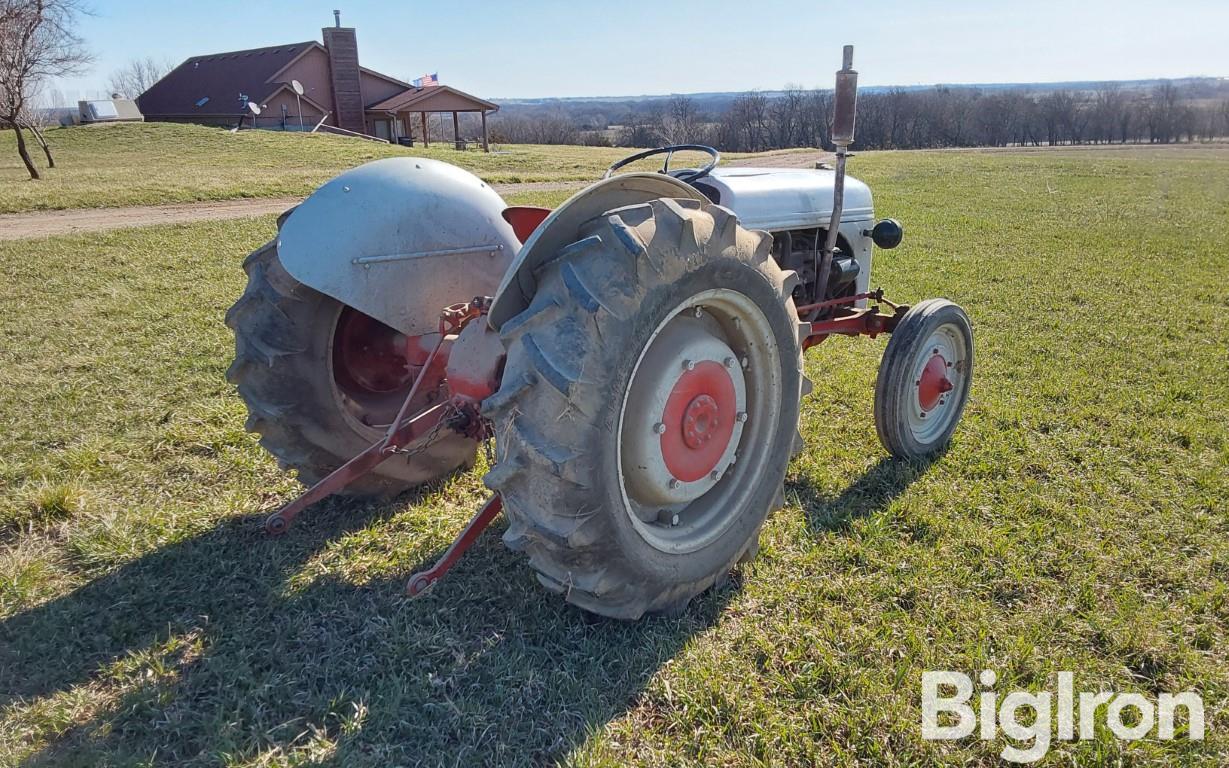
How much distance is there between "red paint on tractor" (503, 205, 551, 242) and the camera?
3.35 meters

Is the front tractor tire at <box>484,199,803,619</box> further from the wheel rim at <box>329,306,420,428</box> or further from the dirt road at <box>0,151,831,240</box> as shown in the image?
the dirt road at <box>0,151,831,240</box>

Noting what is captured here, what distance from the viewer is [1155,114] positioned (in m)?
66.6

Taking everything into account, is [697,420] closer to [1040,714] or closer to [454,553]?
[454,553]

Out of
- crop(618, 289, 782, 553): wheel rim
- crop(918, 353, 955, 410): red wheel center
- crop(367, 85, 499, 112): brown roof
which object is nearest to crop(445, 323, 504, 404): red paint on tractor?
crop(618, 289, 782, 553): wheel rim

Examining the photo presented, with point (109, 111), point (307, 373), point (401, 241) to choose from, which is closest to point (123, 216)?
point (307, 373)

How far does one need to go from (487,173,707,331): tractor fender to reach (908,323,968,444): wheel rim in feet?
6.62

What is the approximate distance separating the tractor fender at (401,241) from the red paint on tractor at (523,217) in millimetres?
108

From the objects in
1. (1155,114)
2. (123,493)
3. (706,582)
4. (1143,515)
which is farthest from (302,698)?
(1155,114)

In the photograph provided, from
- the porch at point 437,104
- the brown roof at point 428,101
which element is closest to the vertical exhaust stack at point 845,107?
the porch at point 437,104

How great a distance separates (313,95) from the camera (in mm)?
35938

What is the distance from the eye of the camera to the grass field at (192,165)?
14.9 meters

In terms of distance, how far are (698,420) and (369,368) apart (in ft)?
5.22

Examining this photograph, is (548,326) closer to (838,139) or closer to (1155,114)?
(838,139)

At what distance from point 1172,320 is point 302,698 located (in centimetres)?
816
